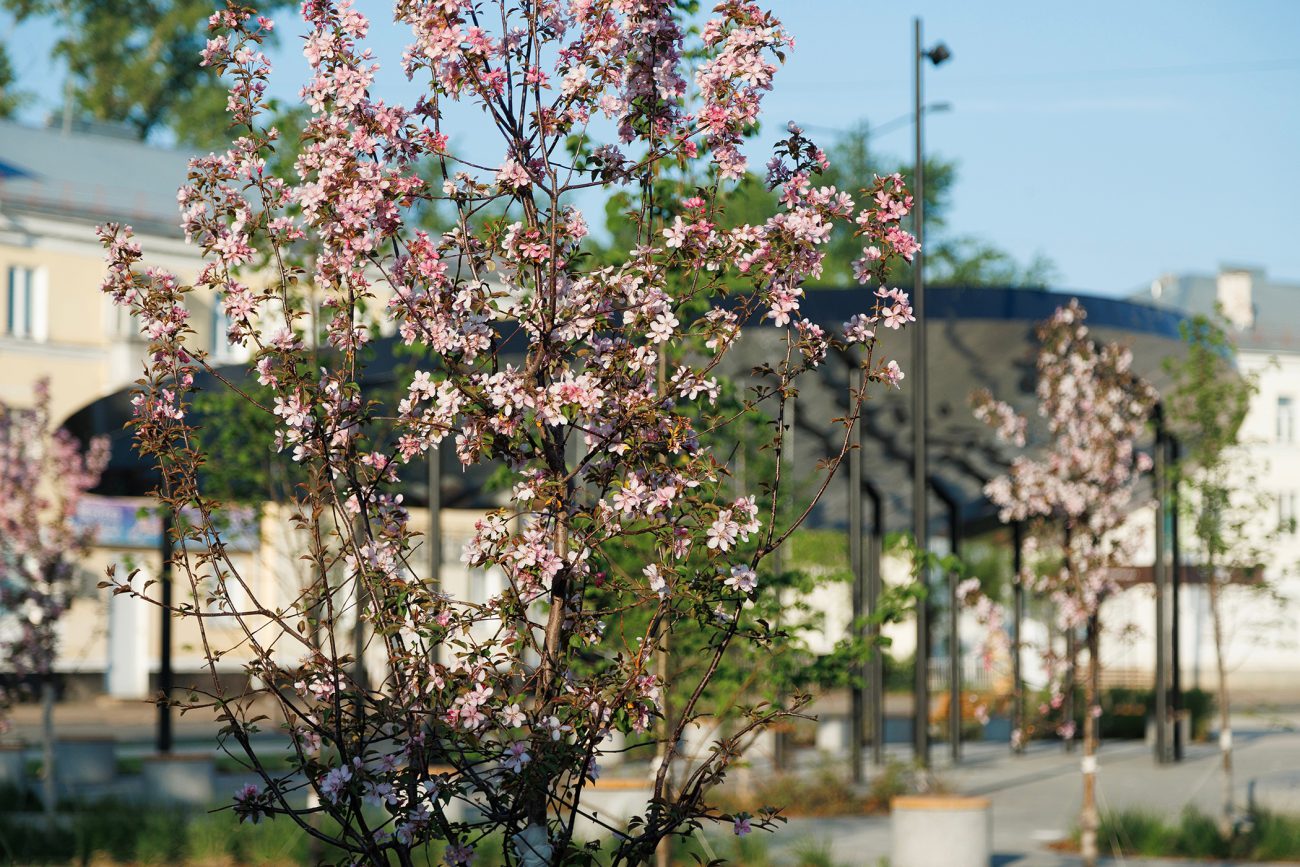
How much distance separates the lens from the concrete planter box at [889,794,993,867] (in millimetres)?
12789

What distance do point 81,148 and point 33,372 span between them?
7.71 meters

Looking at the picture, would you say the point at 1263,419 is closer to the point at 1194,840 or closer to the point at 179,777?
the point at 1194,840

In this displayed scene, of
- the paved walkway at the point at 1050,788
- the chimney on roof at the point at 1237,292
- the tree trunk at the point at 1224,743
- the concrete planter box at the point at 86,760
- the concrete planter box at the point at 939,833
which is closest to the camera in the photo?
the concrete planter box at the point at 939,833

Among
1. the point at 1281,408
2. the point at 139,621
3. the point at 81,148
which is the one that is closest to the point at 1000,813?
the point at 139,621

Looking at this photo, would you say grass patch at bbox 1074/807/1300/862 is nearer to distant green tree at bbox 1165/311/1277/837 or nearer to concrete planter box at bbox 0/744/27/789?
distant green tree at bbox 1165/311/1277/837

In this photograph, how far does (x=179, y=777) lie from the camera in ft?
58.0

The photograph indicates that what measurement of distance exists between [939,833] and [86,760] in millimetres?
12554

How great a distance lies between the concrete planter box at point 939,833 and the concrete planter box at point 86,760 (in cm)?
1210

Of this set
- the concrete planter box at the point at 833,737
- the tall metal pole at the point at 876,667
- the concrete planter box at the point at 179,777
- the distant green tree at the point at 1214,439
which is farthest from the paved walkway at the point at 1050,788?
the concrete planter box at the point at 179,777

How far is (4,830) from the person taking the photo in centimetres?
1440

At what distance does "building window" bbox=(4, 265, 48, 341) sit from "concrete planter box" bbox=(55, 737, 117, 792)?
22006 millimetres

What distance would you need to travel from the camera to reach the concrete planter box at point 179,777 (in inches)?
691

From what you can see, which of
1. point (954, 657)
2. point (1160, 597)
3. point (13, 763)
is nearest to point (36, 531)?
point (13, 763)

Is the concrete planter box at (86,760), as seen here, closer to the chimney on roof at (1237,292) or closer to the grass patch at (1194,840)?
the grass patch at (1194,840)
